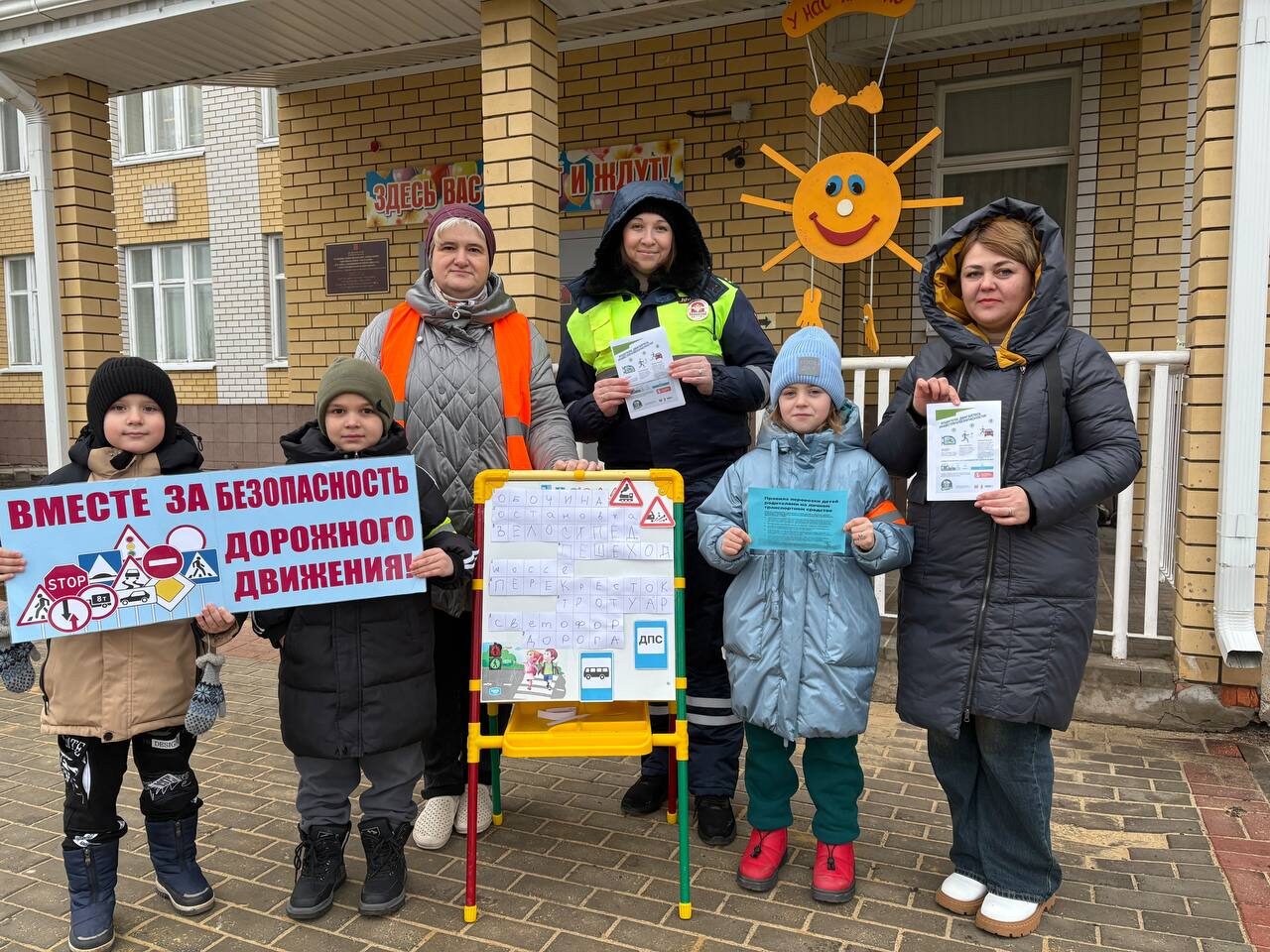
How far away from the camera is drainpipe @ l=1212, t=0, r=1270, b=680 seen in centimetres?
374

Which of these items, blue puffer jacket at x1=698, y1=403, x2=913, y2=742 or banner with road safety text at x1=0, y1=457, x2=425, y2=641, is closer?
banner with road safety text at x1=0, y1=457, x2=425, y2=641

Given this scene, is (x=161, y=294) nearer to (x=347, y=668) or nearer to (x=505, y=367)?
(x=505, y=367)

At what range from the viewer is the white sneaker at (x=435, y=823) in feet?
10.3

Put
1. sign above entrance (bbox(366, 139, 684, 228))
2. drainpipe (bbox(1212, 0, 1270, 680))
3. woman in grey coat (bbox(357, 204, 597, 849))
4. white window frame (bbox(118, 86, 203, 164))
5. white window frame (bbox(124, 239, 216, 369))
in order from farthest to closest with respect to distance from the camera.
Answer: white window frame (bbox(124, 239, 216, 369))
white window frame (bbox(118, 86, 203, 164))
sign above entrance (bbox(366, 139, 684, 228))
drainpipe (bbox(1212, 0, 1270, 680))
woman in grey coat (bbox(357, 204, 597, 849))

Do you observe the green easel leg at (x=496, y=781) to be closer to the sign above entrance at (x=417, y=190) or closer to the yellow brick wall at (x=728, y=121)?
the yellow brick wall at (x=728, y=121)

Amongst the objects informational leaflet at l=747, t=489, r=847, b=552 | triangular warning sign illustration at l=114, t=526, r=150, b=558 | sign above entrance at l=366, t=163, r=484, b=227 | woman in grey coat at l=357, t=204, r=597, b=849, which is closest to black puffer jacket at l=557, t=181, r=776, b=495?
woman in grey coat at l=357, t=204, r=597, b=849

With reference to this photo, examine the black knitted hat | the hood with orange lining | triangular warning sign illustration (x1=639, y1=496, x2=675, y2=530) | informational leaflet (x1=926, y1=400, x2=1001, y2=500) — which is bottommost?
triangular warning sign illustration (x1=639, y1=496, x2=675, y2=530)

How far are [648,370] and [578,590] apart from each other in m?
0.79

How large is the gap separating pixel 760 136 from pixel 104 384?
487 cm

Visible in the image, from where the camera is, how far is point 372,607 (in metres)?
2.72

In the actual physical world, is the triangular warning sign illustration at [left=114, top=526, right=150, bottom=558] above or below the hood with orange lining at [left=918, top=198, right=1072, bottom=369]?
below

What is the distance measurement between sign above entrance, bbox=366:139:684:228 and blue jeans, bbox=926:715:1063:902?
4629 mm

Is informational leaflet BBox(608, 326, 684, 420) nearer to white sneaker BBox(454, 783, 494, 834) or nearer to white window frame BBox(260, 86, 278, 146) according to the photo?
white sneaker BBox(454, 783, 494, 834)

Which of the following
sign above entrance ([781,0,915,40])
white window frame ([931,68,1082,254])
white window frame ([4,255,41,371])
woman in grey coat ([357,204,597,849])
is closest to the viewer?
woman in grey coat ([357,204,597,849])
